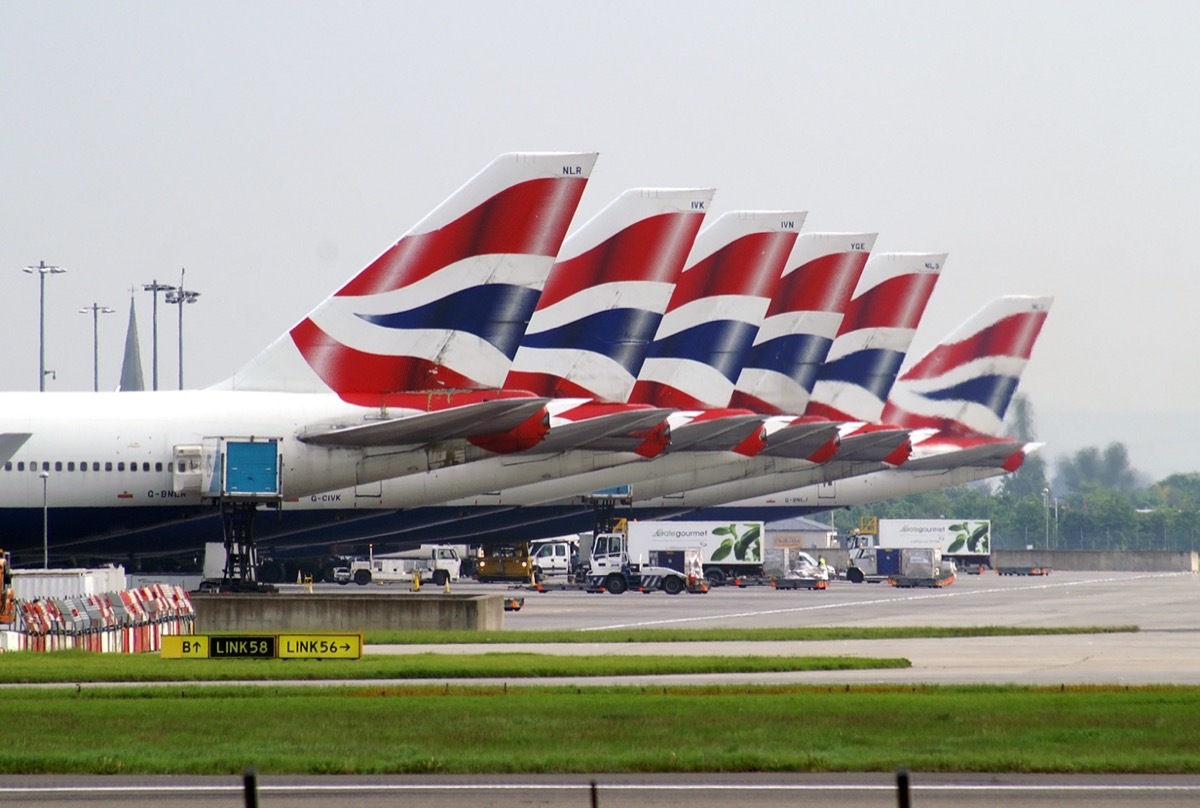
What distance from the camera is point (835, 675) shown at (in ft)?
95.1

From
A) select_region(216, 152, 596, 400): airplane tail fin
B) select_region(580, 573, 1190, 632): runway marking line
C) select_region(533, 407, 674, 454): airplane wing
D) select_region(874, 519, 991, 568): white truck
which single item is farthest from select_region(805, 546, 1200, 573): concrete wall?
select_region(216, 152, 596, 400): airplane tail fin

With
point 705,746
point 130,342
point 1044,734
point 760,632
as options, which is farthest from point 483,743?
point 130,342

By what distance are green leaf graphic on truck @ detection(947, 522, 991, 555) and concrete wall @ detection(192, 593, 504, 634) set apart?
263 feet

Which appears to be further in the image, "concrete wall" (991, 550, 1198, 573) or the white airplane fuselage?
"concrete wall" (991, 550, 1198, 573)

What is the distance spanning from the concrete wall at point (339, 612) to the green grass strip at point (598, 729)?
52.2 ft

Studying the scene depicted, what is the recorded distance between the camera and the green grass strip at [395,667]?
2880 cm

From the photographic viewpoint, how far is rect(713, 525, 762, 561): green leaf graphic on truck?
287 feet

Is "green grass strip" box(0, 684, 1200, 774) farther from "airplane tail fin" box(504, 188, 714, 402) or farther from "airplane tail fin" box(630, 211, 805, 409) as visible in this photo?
"airplane tail fin" box(630, 211, 805, 409)

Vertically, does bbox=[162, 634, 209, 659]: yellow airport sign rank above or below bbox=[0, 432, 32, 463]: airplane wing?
below

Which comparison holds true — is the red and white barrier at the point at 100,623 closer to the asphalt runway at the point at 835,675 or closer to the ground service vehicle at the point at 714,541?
the asphalt runway at the point at 835,675

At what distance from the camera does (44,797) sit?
1686 centimetres

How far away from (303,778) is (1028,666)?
16578 mm

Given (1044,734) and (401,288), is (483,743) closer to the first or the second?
(1044,734)

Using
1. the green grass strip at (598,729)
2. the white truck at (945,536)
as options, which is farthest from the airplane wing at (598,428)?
the white truck at (945,536)
